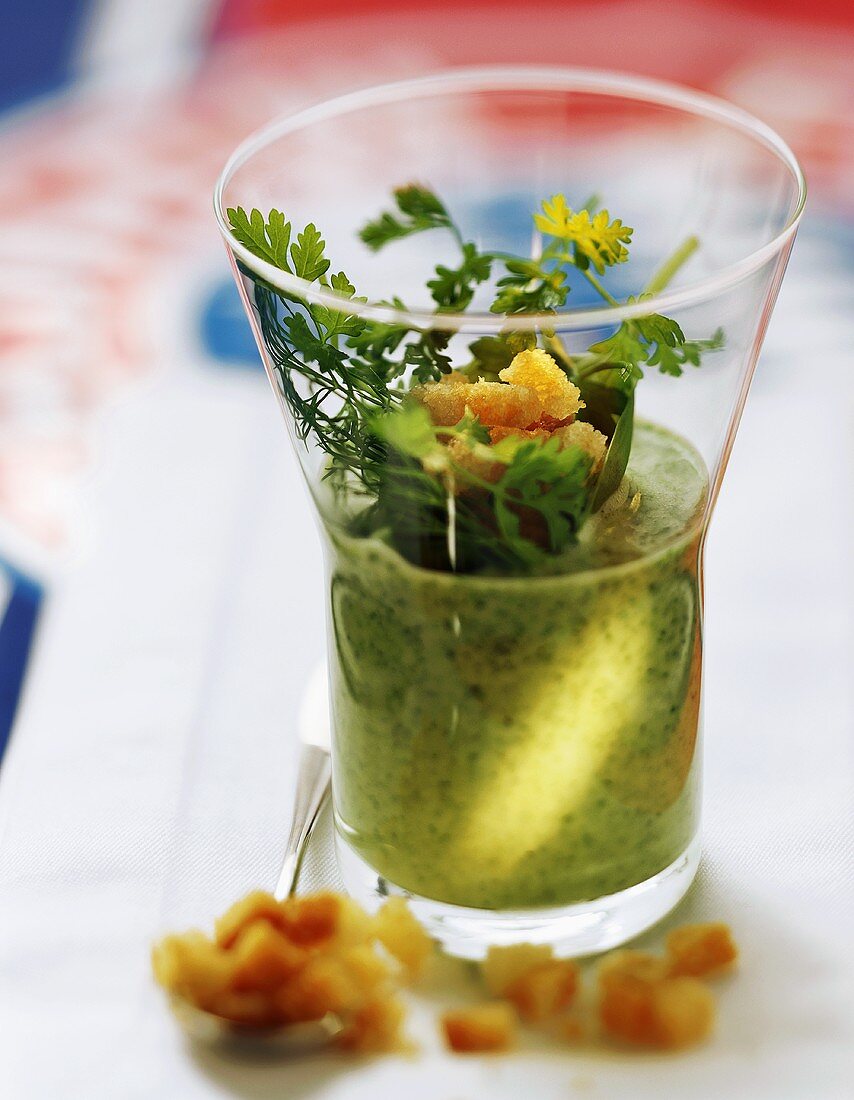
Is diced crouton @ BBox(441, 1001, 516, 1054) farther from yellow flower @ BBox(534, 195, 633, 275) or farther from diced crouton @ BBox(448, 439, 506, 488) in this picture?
yellow flower @ BBox(534, 195, 633, 275)

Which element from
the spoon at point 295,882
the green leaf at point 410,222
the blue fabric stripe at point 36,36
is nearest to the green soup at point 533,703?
the spoon at point 295,882

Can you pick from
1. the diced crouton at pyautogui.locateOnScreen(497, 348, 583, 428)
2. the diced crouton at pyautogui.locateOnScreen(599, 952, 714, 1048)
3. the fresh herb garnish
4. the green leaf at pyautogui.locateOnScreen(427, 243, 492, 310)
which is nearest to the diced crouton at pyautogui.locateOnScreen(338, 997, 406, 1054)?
the diced crouton at pyautogui.locateOnScreen(599, 952, 714, 1048)

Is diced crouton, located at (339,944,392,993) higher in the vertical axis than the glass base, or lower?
higher

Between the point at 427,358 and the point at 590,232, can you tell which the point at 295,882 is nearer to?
the point at 427,358

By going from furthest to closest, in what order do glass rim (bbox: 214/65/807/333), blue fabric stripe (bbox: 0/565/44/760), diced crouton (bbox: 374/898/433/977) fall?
blue fabric stripe (bbox: 0/565/44/760), diced crouton (bbox: 374/898/433/977), glass rim (bbox: 214/65/807/333)

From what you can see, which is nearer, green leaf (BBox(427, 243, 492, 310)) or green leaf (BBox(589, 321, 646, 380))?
green leaf (BBox(589, 321, 646, 380))

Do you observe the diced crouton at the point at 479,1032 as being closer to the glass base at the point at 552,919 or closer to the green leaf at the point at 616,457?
the glass base at the point at 552,919

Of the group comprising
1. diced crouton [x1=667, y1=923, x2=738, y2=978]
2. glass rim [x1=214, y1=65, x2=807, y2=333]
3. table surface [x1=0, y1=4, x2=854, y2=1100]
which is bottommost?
table surface [x1=0, y1=4, x2=854, y2=1100]
